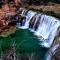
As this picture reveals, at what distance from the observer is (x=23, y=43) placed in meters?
13.3

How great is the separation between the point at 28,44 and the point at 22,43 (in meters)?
0.38

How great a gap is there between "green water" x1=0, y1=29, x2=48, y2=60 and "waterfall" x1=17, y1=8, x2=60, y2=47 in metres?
0.49

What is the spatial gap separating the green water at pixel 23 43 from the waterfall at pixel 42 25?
49cm

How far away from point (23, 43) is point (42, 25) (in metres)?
2.73

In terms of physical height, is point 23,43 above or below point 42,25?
below

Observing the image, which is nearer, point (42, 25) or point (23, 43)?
point (23, 43)

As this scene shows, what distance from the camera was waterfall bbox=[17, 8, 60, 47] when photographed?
1382cm

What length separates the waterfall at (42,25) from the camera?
1382 centimetres

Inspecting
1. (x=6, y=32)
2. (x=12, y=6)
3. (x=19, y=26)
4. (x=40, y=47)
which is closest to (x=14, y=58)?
(x=40, y=47)

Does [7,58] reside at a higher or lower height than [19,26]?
higher

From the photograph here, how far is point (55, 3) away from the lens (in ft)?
64.6

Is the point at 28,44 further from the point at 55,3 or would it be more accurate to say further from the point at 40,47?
the point at 55,3

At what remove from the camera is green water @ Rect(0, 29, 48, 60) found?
11.9m

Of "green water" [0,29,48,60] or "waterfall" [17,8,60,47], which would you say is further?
"waterfall" [17,8,60,47]
